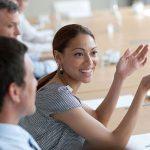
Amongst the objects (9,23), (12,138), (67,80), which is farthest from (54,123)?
(9,23)

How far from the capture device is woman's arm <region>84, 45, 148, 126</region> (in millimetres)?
1866

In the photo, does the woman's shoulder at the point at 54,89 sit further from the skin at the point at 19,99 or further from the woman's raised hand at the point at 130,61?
the skin at the point at 19,99

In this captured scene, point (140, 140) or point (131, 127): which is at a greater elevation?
point (131, 127)

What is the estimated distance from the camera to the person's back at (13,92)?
1.15 m

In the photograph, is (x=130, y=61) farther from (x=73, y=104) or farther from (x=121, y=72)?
(x=73, y=104)

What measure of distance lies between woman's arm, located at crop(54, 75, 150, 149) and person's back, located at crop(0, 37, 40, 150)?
38 centimetres

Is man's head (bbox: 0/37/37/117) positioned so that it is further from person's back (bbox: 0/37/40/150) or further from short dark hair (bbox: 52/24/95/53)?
short dark hair (bbox: 52/24/95/53)

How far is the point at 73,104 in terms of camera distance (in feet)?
5.26

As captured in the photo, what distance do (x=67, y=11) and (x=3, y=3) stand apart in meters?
2.62

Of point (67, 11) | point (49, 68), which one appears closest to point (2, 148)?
point (49, 68)

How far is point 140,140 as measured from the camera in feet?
5.50

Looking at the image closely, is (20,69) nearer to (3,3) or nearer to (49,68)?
(3,3)

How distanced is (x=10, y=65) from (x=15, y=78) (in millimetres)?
42

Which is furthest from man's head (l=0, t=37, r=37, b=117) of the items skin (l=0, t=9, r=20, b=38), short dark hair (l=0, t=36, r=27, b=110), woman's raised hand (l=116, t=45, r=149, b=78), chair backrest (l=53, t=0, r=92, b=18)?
chair backrest (l=53, t=0, r=92, b=18)
